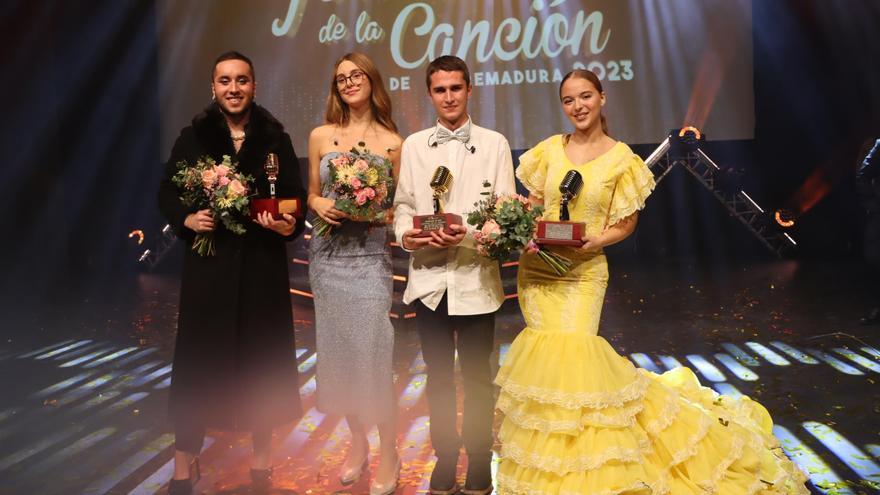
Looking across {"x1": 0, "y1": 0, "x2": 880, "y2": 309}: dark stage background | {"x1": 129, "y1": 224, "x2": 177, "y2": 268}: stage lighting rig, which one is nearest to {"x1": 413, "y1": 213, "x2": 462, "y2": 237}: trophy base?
{"x1": 0, "y1": 0, "x2": 880, "y2": 309}: dark stage background

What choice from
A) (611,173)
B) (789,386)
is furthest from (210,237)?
(789,386)

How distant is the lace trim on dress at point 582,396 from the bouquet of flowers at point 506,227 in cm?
44

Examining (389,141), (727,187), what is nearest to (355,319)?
(389,141)

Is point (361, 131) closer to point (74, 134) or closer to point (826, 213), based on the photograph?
point (74, 134)

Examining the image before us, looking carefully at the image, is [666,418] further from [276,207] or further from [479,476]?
[276,207]

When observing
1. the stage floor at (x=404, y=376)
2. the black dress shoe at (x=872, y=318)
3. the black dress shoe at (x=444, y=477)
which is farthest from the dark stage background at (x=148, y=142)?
the black dress shoe at (x=444, y=477)

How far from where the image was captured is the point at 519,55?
26.6ft

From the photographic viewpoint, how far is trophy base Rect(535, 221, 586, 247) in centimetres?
260

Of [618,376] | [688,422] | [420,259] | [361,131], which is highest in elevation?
[361,131]

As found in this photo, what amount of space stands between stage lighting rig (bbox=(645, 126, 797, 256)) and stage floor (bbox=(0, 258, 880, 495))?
121 centimetres

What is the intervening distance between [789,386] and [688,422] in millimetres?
1973

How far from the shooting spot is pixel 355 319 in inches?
120

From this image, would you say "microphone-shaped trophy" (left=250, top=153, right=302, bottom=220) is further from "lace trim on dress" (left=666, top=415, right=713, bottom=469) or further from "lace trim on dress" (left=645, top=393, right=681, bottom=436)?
"lace trim on dress" (left=666, top=415, right=713, bottom=469)

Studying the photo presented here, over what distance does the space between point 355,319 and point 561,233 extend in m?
0.96
